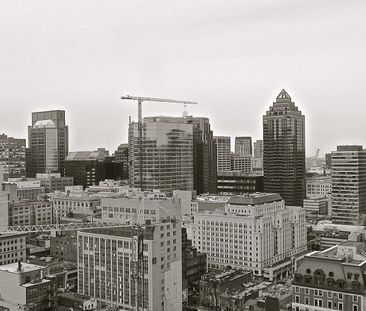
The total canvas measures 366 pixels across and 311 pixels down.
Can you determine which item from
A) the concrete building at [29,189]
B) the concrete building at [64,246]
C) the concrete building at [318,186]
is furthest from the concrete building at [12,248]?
the concrete building at [318,186]

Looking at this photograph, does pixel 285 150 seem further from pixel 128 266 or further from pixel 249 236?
pixel 128 266

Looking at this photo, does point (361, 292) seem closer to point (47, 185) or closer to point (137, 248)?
point (137, 248)

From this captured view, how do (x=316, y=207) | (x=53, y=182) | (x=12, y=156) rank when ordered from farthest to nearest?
1. (x=12, y=156)
2. (x=53, y=182)
3. (x=316, y=207)

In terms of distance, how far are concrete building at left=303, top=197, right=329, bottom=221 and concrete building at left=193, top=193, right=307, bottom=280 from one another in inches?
1717

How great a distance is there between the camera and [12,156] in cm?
16888

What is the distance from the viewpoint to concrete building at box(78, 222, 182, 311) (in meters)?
54.4

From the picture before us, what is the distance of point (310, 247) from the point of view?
95.4 metres

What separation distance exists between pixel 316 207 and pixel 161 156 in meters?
42.3

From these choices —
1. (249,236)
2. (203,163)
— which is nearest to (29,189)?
(203,163)

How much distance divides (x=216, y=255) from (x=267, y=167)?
58402 millimetres

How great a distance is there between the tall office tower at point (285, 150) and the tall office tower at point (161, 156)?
22.1 m

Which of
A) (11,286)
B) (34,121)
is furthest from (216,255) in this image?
(34,121)

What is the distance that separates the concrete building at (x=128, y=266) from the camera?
178 feet

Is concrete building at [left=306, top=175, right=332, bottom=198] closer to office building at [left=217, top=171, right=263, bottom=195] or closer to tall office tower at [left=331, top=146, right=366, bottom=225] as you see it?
office building at [left=217, top=171, right=263, bottom=195]
